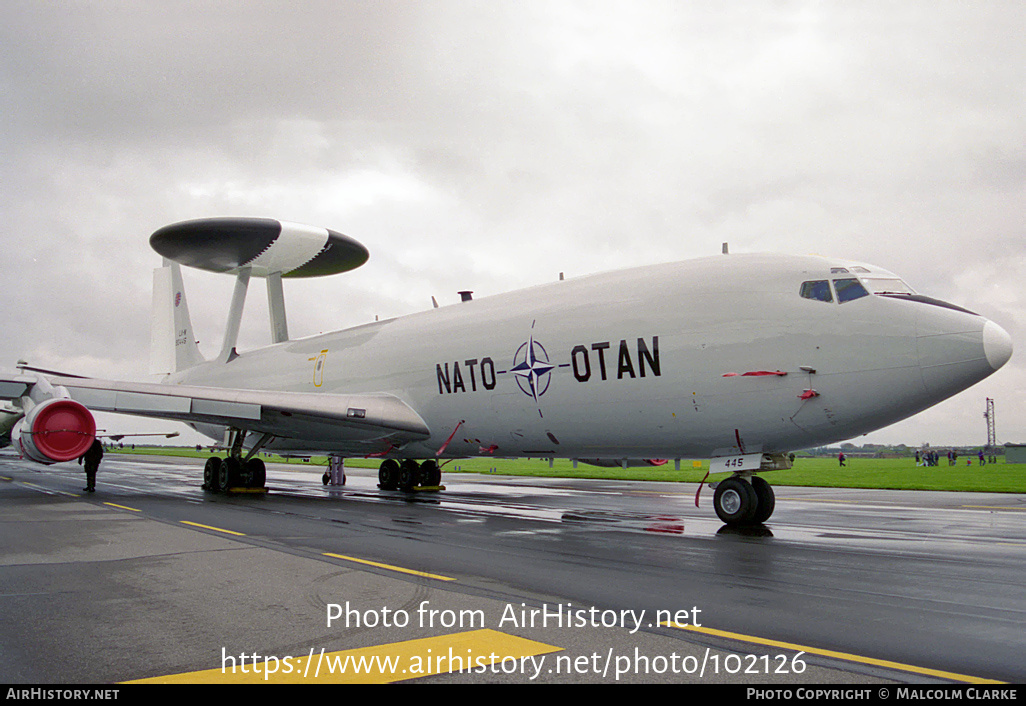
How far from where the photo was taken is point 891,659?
165 inches

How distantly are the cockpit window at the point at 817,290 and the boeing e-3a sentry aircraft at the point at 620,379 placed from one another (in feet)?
0.08

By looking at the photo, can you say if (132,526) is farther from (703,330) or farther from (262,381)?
(262,381)

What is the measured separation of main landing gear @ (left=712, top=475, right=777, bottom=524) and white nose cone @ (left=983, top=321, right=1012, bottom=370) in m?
3.73

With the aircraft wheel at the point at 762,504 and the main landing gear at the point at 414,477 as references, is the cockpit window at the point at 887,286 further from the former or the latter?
the main landing gear at the point at 414,477

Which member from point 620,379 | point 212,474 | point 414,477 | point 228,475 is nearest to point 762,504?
point 620,379

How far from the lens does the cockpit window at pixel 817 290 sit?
34.8 ft

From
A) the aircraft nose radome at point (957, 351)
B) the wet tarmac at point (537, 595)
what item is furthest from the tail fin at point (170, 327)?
the aircraft nose radome at point (957, 351)

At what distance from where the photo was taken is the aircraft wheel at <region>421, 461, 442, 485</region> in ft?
74.0

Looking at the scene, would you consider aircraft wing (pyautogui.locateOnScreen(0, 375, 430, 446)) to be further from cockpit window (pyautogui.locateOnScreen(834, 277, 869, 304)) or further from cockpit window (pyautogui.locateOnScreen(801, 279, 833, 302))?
cockpit window (pyautogui.locateOnScreen(834, 277, 869, 304))

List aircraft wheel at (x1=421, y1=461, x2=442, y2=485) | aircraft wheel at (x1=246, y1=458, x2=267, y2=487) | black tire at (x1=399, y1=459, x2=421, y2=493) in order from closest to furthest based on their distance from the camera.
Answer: aircraft wheel at (x1=246, y1=458, x2=267, y2=487)
black tire at (x1=399, y1=459, x2=421, y2=493)
aircraft wheel at (x1=421, y1=461, x2=442, y2=485)

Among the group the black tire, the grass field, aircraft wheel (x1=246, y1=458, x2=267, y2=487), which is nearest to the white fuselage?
the grass field

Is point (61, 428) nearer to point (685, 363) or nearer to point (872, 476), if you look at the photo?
point (685, 363)

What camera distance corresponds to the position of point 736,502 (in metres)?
11.6
